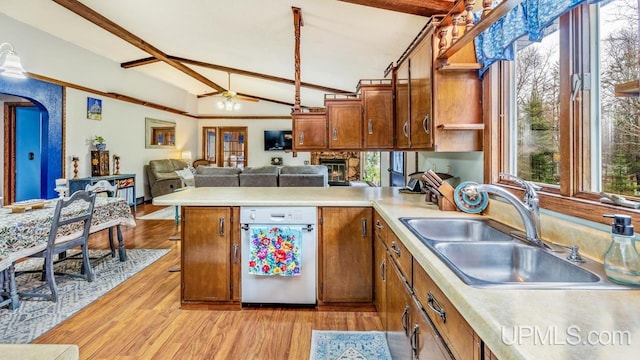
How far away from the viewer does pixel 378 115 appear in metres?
2.77

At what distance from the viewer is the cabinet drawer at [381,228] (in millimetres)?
1847

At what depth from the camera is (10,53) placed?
258cm

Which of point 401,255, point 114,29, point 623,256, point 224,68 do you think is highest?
point 224,68

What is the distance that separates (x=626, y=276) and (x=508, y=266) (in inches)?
18.5

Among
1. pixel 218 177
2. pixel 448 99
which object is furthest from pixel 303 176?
pixel 448 99

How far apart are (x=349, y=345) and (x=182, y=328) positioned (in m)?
1.17

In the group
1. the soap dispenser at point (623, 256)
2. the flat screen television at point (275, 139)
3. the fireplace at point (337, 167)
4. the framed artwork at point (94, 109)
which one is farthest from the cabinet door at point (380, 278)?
the flat screen television at point (275, 139)

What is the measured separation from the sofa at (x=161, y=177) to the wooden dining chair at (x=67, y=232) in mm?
4662

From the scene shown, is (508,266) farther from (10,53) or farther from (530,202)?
(10,53)

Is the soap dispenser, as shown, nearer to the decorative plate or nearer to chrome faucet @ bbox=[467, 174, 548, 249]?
chrome faucet @ bbox=[467, 174, 548, 249]

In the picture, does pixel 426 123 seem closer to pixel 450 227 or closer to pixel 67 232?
pixel 450 227

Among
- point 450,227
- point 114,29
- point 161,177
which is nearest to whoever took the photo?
point 450,227

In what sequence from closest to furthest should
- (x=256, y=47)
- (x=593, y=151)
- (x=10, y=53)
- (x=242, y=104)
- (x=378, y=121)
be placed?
(x=593, y=151), (x=10, y=53), (x=378, y=121), (x=256, y=47), (x=242, y=104)

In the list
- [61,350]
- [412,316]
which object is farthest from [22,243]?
[412,316]
